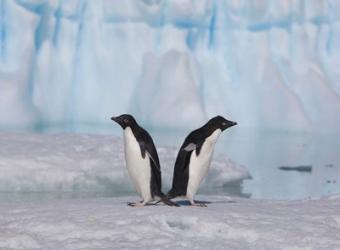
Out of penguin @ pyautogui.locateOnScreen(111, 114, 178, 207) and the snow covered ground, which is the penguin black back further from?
the snow covered ground

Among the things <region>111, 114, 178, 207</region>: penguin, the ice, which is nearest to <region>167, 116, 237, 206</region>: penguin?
<region>111, 114, 178, 207</region>: penguin

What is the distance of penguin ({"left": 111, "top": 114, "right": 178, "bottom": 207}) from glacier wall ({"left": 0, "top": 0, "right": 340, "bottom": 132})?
10.3 meters

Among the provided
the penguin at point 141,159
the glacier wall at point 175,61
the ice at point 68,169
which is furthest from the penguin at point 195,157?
the glacier wall at point 175,61

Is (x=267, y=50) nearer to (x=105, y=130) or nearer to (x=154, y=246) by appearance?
(x=105, y=130)

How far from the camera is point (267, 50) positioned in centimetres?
1675

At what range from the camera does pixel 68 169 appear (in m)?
7.27

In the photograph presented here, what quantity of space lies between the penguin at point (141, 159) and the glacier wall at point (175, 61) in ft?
33.7

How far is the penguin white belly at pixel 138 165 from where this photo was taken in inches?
156

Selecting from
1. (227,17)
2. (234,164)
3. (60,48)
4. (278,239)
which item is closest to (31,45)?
(60,48)

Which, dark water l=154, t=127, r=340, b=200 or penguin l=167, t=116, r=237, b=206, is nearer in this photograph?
penguin l=167, t=116, r=237, b=206

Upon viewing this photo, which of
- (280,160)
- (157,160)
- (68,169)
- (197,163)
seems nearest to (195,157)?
(197,163)

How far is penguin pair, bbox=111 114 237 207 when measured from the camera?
3957 mm

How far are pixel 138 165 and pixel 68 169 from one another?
338 cm

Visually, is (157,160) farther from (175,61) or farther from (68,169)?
(175,61)
